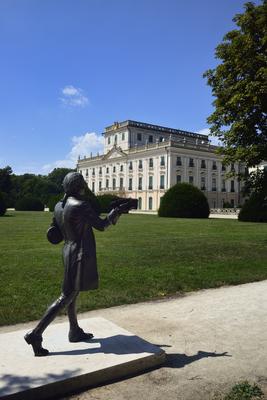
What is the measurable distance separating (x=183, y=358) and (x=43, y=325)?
1.39 m

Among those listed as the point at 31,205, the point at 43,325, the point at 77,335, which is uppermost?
Answer: the point at 31,205

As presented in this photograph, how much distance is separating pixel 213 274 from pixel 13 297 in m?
4.02

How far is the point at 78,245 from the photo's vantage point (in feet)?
12.7

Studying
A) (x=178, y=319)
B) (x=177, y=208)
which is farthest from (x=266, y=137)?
(x=177, y=208)

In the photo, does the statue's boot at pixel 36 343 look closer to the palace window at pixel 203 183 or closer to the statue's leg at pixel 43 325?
the statue's leg at pixel 43 325

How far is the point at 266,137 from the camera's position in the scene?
13.4 metres

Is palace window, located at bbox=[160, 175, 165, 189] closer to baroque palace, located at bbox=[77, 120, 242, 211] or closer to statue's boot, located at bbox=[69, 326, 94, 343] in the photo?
baroque palace, located at bbox=[77, 120, 242, 211]

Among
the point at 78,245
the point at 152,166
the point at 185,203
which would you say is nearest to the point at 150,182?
the point at 152,166

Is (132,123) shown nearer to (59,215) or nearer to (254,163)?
(254,163)

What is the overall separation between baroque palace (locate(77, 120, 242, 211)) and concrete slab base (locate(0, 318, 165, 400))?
198 feet

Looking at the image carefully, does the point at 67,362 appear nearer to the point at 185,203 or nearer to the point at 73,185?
the point at 73,185

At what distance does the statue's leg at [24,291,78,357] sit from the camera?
3.72 metres

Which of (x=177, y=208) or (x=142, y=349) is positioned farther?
(x=177, y=208)

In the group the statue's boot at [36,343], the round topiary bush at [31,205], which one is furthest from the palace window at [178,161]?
the statue's boot at [36,343]
